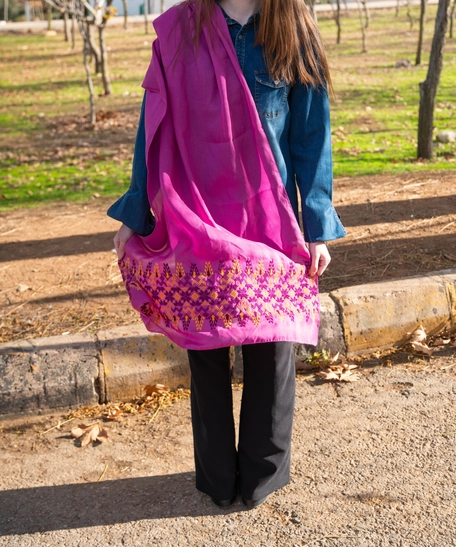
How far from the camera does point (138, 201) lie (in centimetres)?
259

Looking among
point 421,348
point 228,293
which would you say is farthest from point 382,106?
point 228,293

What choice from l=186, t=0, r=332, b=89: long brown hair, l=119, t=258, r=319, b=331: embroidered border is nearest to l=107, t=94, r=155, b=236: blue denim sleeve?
l=119, t=258, r=319, b=331: embroidered border

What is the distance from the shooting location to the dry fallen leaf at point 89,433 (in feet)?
10.9

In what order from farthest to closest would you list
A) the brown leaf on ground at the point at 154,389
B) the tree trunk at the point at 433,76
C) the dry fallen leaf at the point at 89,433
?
the tree trunk at the point at 433,76 < the brown leaf on ground at the point at 154,389 < the dry fallen leaf at the point at 89,433

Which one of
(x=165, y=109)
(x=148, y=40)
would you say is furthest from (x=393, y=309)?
(x=148, y=40)

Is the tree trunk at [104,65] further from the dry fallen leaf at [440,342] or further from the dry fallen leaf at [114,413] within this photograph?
the dry fallen leaf at [114,413]

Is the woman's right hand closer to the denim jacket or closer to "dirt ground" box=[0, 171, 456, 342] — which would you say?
the denim jacket

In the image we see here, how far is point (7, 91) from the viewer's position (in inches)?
647

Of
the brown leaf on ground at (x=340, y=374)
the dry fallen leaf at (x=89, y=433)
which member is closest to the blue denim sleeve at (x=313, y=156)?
the brown leaf on ground at (x=340, y=374)

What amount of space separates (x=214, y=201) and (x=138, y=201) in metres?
0.31

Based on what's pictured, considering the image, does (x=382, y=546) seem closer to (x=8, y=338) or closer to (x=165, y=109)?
(x=165, y=109)

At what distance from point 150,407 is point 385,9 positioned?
99.4 ft

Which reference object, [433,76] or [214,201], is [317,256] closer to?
[214,201]

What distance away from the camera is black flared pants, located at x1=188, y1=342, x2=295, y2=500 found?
2.65 metres
